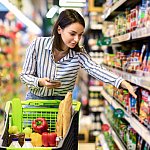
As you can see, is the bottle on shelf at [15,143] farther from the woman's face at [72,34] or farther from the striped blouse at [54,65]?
the woman's face at [72,34]

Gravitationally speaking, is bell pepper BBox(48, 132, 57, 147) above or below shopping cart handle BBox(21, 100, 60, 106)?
below

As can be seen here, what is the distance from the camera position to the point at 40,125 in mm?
2258

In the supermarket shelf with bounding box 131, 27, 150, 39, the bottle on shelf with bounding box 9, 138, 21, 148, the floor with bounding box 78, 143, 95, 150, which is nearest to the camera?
the bottle on shelf with bounding box 9, 138, 21, 148

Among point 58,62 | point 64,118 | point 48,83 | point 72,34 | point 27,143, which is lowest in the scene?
point 27,143

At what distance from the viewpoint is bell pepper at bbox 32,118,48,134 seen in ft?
7.36

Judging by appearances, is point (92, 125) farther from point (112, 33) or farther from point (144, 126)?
point (144, 126)

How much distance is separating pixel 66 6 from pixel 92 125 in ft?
6.44

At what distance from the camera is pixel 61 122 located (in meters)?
2.19

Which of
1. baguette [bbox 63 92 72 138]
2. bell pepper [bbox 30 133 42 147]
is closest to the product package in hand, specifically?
baguette [bbox 63 92 72 138]

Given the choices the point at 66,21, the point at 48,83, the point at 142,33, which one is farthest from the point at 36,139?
the point at 142,33

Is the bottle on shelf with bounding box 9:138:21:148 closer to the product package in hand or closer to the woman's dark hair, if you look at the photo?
the product package in hand

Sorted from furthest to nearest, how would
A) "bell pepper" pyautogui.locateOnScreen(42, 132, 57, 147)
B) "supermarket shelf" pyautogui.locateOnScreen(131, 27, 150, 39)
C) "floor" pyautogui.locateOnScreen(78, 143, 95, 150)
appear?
"floor" pyautogui.locateOnScreen(78, 143, 95, 150) < "supermarket shelf" pyautogui.locateOnScreen(131, 27, 150, 39) < "bell pepper" pyautogui.locateOnScreen(42, 132, 57, 147)

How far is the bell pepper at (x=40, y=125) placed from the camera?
7.36 feet

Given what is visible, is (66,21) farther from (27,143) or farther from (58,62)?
(27,143)
